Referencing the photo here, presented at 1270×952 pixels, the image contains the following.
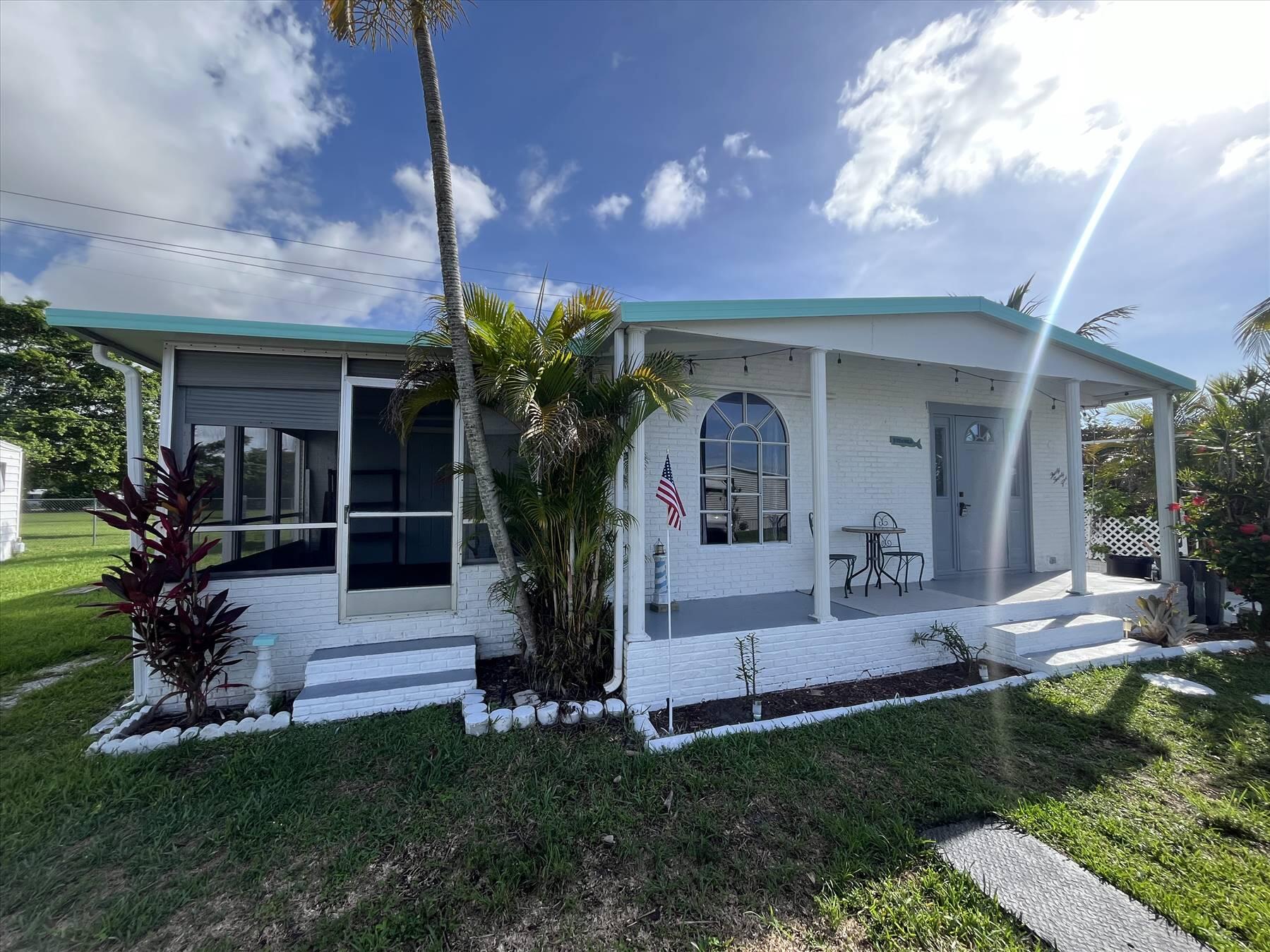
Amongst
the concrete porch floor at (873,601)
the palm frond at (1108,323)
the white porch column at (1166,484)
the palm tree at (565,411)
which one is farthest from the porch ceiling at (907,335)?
the palm frond at (1108,323)

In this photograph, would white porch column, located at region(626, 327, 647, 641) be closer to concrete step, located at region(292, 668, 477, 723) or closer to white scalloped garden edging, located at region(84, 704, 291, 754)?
concrete step, located at region(292, 668, 477, 723)

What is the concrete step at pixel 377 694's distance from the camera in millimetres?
3623

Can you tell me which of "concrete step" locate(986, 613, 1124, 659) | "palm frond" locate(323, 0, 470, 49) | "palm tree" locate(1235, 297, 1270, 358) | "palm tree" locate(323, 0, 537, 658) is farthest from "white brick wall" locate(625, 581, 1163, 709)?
"palm tree" locate(1235, 297, 1270, 358)

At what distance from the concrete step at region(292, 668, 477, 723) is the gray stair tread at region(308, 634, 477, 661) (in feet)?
0.65

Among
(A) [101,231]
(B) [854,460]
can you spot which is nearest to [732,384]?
(B) [854,460]

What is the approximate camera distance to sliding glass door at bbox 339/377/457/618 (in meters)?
4.29

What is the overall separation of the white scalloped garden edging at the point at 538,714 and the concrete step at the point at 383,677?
0.32m

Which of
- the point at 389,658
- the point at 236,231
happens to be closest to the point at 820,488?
the point at 389,658

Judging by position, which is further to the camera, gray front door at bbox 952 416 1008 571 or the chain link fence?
the chain link fence

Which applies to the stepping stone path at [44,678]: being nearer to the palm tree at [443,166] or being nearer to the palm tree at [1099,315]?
the palm tree at [443,166]

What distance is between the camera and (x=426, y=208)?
4.20 meters

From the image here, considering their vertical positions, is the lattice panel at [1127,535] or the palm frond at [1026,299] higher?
the palm frond at [1026,299]

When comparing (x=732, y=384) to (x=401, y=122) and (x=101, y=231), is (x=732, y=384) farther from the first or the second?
(x=101, y=231)

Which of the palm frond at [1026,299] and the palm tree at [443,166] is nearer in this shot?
the palm tree at [443,166]
